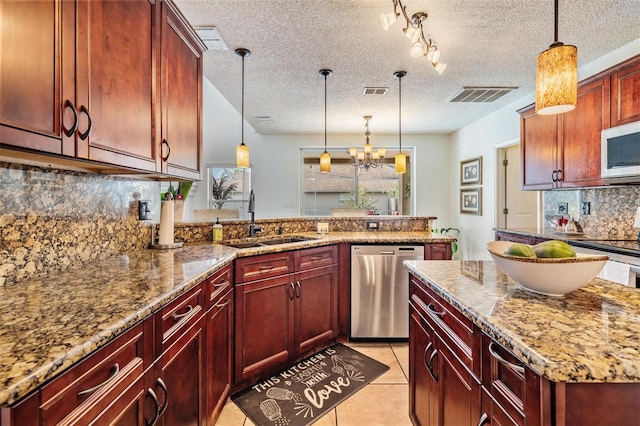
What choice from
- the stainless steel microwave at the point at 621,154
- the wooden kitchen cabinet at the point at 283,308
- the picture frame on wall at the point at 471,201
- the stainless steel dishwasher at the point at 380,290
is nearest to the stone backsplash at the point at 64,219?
the wooden kitchen cabinet at the point at 283,308

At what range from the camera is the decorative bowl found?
0.93 m

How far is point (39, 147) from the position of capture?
3.05 feet

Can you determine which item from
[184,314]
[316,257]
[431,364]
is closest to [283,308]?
[316,257]

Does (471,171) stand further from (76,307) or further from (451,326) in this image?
(76,307)

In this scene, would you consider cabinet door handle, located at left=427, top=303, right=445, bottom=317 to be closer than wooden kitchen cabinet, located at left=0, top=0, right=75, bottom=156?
No

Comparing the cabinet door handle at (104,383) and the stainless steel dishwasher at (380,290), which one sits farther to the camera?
the stainless steel dishwasher at (380,290)

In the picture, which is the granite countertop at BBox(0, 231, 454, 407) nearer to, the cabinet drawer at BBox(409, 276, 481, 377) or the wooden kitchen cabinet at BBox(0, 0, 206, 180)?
the wooden kitchen cabinet at BBox(0, 0, 206, 180)

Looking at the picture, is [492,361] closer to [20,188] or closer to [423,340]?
[423,340]

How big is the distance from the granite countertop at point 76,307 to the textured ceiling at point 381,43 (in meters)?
1.80

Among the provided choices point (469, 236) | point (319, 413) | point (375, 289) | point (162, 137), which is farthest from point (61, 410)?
point (469, 236)

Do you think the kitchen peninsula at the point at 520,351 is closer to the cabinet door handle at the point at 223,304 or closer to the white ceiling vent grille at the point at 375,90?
the cabinet door handle at the point at 223,304

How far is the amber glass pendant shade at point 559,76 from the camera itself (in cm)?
106

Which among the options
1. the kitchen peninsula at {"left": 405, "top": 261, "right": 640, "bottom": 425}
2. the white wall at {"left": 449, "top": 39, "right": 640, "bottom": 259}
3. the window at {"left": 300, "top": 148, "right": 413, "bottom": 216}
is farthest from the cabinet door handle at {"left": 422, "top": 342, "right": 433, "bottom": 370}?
the window at {"left": 300, "top": 148, "right": 413, "bottom": 216}

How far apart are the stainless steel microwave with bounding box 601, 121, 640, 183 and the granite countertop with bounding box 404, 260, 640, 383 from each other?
5.74 feet
